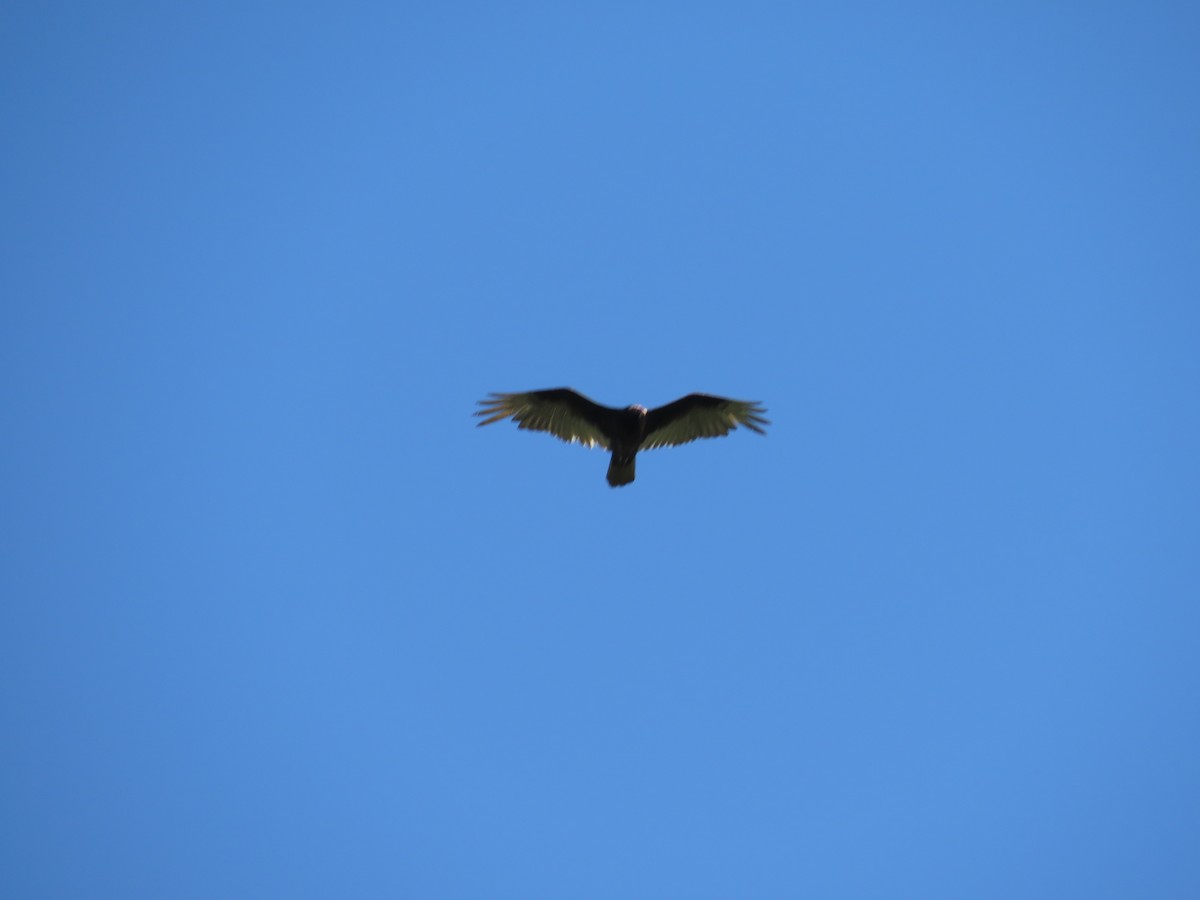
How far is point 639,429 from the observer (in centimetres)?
1591

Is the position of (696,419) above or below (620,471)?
above

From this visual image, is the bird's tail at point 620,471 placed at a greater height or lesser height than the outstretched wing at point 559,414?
lesser

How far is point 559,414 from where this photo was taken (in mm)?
16422

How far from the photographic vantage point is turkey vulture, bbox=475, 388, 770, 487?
52.5ft

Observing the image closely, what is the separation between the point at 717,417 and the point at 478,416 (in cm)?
447

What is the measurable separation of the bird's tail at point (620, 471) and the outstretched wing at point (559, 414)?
1.50 ft

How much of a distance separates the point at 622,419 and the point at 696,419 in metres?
1.65

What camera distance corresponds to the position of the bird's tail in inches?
631

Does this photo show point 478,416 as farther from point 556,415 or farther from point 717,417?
point 717,417

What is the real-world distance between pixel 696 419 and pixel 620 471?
1.94m

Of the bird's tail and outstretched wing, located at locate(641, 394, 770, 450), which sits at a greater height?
outstretched wing, located at locate(641, 394, 770, 450)

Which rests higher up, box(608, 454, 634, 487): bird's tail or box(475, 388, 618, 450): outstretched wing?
box(475, 388, 618, 450): outstretched wing

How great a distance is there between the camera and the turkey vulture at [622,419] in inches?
631

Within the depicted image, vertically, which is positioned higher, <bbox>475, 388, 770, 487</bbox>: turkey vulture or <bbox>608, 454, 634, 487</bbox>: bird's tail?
<bbox>475, 388, 770, 487</bbox>: turkey vulture
